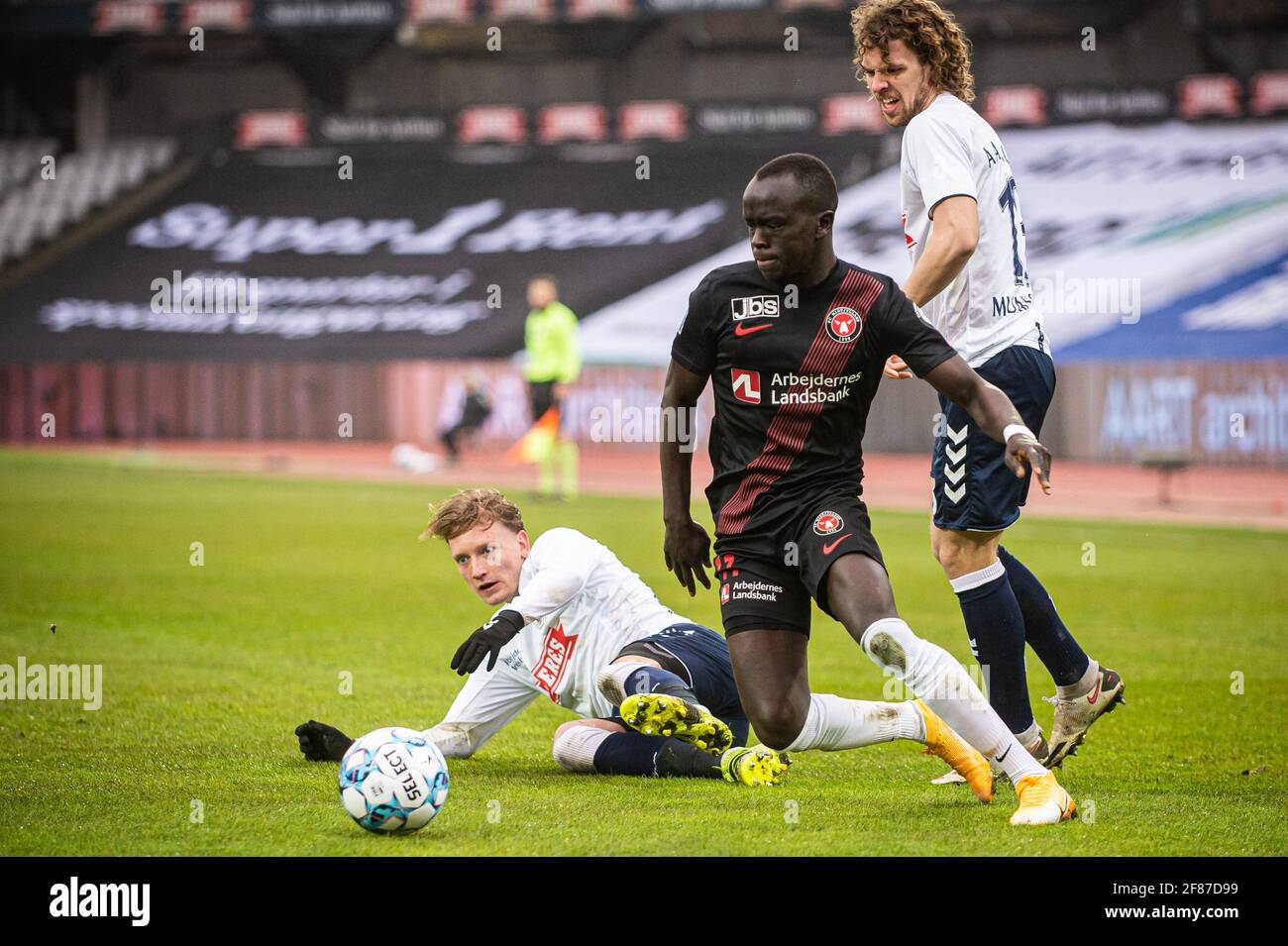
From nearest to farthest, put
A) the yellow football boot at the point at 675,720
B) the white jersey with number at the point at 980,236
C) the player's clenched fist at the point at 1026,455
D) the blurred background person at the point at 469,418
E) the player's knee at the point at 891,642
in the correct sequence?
Result: the player's clenched fist at the point at 1026,455 → the player's knee at the point at 891,642 → the yellow football boot at the point at 675,720 → the white jersey with number at the point at 980,236 → the blurred background person at the point at 469,418

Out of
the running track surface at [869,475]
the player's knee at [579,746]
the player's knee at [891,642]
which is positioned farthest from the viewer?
the running track surface at [869,475]

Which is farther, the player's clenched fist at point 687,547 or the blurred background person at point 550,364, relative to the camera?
the blurred background person at point 550,364

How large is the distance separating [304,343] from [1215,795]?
2352cm

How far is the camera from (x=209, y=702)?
6.86 meters

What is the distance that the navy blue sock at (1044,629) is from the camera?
17.7ft

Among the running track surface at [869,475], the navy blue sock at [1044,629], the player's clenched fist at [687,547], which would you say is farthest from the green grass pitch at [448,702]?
the running track surface at [869,475]

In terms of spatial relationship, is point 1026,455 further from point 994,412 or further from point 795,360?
point 795,360

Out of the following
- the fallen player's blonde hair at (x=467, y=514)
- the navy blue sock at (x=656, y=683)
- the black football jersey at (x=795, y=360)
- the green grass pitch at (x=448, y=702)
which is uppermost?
the black football jersey at (x=795, y=360)

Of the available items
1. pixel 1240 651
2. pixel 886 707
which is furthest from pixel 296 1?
pixel 886 707

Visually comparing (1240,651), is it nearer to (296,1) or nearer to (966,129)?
(966,129)

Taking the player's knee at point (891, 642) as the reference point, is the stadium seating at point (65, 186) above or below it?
above

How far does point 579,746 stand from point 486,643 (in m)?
1.04

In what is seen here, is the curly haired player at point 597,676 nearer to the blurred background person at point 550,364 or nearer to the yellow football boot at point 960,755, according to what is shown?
the yellow football boot at point 960,755

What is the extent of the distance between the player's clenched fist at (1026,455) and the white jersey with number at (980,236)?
90 centimetres
